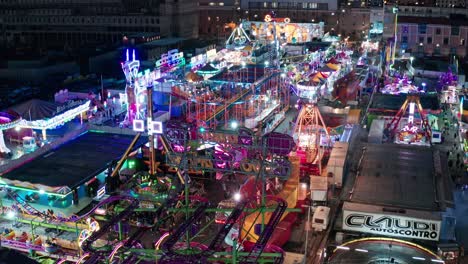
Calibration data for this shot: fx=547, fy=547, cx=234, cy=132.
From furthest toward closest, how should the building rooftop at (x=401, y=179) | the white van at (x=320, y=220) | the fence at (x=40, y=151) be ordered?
the fence at (x=40, y=151) → the building rooftop at (x=401, y=179) → the white van at (x=320, y=220)

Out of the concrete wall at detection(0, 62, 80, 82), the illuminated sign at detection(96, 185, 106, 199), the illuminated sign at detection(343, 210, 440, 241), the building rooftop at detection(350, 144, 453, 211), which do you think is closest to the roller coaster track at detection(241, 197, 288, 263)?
the illuminated sign at detection(343, 210, 440, 241)

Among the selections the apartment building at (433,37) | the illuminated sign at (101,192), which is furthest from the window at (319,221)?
the apartment building at (433,37)

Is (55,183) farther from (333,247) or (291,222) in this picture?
(333,247)

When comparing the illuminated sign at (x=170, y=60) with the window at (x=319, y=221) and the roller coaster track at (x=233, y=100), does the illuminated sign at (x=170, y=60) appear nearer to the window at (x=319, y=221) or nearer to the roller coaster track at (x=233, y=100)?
the roller coaster track at (x=233, y=100)

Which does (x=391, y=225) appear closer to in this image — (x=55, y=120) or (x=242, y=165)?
(x=242, y=165)

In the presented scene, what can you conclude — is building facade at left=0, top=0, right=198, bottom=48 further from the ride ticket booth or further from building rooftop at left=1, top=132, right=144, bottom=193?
the ride ticket booth

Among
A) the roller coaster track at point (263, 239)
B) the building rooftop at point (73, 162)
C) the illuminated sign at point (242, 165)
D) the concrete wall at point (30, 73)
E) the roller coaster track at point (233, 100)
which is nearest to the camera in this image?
the roller coaster track at point (263, 239)
